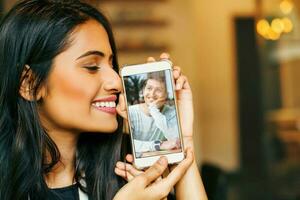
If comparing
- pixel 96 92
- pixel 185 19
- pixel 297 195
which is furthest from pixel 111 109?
pixel 185 19

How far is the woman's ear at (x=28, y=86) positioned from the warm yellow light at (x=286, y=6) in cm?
328

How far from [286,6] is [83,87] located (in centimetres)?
343

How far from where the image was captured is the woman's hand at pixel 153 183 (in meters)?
1.10

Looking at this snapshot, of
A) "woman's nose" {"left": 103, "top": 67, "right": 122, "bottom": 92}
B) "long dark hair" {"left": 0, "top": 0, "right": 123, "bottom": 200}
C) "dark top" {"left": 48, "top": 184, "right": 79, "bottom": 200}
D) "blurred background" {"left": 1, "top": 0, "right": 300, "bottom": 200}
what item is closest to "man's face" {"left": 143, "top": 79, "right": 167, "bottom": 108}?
"woman's nose" {"left": 103, "top": 67, "right": 122, "bottom": 92}

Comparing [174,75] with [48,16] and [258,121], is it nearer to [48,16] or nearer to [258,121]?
[48,16]

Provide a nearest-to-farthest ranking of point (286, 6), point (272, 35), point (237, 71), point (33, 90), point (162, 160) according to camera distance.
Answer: point (162, 160), point (33, 90), point (272, 35), point (286, 6), point (237, 71)

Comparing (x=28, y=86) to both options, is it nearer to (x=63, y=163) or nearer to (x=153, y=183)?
(x=63, y=163)

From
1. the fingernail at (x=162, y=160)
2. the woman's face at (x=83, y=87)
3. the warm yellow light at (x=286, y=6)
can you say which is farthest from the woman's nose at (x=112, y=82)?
the warm yellow light at (x=286, y=6)

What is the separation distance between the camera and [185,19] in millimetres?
4445

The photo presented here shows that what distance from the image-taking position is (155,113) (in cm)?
115

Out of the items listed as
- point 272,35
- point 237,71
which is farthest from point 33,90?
point 237,71

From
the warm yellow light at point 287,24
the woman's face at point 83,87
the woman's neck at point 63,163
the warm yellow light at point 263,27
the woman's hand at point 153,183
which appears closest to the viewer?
the woman's hand at point 153,183

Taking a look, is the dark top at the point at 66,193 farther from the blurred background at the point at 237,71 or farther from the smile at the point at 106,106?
the blurred background at the point at 237,71

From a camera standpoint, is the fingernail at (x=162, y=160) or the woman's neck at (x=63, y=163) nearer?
the fingernail at (x=162, y=160)
